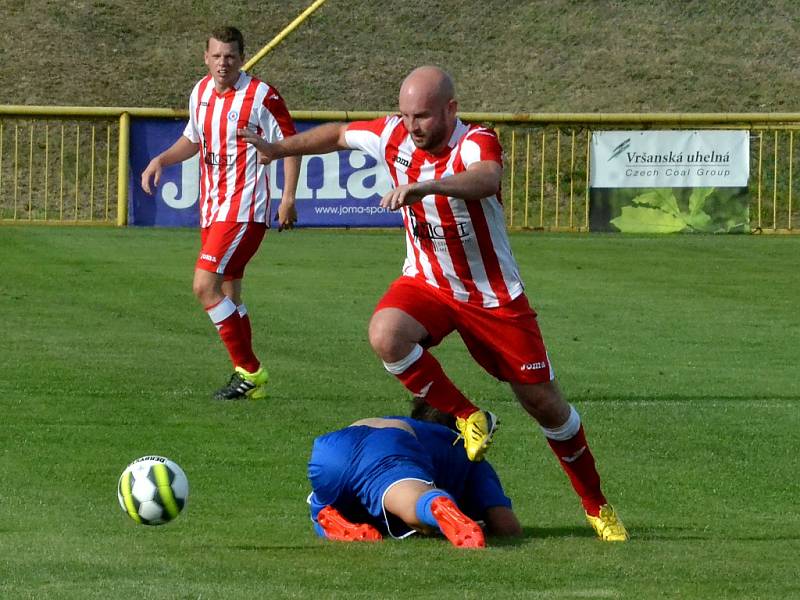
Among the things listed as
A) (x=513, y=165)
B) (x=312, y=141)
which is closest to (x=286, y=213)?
(x=312, y=141)

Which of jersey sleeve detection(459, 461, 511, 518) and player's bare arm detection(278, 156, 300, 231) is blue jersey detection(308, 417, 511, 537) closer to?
jersey sleeve detection(459, 461, 511, 518)

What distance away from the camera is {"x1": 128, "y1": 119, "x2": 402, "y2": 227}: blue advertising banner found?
24.1 meters

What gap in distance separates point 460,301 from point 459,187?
0.82 m

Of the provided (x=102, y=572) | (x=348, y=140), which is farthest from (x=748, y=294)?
(x=102, y=572)

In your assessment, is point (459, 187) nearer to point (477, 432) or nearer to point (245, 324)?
point (477, 432)

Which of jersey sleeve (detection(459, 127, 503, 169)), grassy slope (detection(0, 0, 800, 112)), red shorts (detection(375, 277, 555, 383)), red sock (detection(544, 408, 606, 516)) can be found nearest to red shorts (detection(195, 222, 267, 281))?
red shorts (detection(375, 277, 555, 383))

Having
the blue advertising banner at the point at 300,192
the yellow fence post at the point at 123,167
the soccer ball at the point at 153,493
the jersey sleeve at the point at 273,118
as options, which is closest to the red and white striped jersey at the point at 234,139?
the jersey sleeve at the point at 273,118

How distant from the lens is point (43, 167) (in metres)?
30.9

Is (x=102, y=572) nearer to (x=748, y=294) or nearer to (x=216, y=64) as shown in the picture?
(x=216, y=64)

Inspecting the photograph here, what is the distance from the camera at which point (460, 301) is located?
23.2ft

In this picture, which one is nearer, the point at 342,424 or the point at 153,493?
the point at 153,493

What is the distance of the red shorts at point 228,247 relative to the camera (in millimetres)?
10992

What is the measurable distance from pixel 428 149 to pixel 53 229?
18.0 metres

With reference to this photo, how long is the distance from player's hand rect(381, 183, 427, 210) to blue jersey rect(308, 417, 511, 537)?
99 cm
